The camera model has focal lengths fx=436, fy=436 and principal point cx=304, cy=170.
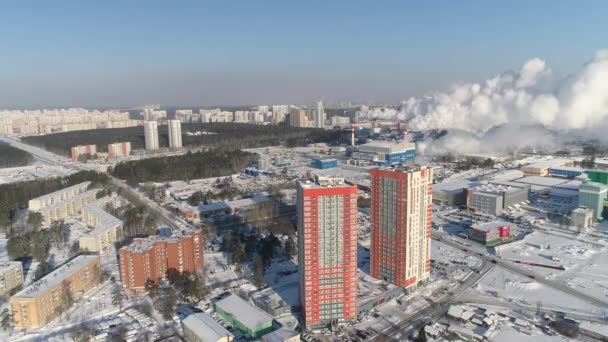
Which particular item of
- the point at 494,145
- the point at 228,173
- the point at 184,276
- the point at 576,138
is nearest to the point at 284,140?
the point at 228,173

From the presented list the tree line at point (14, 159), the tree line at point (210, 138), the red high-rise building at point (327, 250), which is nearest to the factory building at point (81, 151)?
the tree line at point (210, 138)

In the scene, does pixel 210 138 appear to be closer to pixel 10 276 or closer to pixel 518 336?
pixel 10 276

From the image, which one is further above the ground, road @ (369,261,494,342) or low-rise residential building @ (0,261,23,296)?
low-rise residential building @ (0,261,23,296)

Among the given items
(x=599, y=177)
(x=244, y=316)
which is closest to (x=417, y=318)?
(x=244, y=316)

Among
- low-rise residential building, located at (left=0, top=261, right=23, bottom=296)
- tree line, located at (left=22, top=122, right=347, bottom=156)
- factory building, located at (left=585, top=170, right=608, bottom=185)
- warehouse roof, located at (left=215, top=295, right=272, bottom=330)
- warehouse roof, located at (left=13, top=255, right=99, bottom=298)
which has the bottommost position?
warehouse roof, located at (left=215, top=295, right=272, bottom=330)

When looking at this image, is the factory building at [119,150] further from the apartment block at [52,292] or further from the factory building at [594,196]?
the factory building at [594,196]

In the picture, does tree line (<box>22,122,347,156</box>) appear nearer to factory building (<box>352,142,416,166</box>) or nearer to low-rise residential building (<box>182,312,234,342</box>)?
factory building (<box>352,142,416,166</box>)

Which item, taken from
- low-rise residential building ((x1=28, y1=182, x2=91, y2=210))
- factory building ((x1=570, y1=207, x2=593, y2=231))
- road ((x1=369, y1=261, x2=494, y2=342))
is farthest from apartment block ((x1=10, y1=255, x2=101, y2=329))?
factory building ((x1=570, y1=207, x2=593, y2=231))
